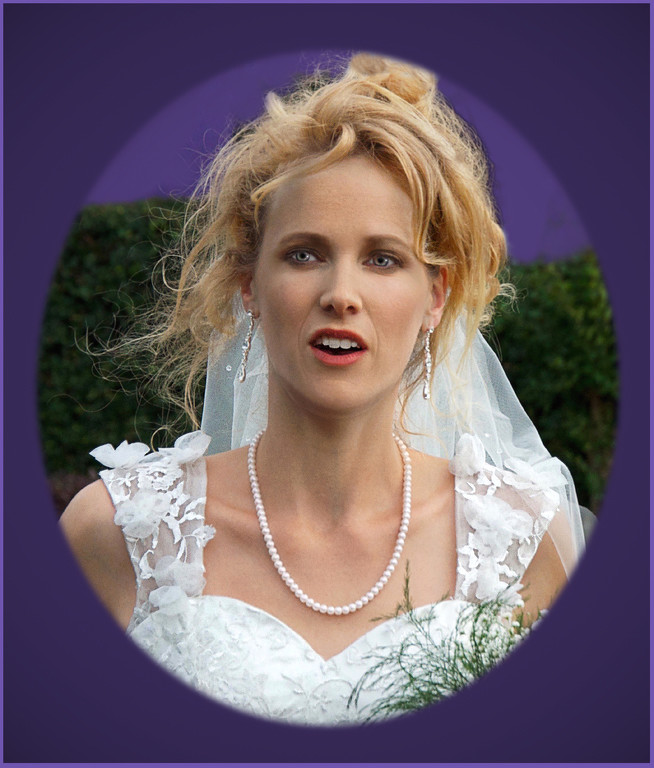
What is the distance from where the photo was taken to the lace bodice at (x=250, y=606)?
235 cm

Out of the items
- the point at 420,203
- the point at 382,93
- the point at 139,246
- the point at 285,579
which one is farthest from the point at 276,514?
the point at 139,246

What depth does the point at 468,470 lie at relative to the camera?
8.91ft

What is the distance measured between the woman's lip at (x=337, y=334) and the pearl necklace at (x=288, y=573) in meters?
0.59

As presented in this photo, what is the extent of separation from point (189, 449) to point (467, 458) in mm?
842

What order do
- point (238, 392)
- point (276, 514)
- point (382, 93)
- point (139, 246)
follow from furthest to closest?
point (139, 246)
point (238, 392)
point (276, 514)
point (382, 93)

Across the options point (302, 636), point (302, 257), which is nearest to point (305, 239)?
point (302, 257)

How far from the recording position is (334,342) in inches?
87.7

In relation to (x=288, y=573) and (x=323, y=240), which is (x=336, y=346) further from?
(x=288, y=573)

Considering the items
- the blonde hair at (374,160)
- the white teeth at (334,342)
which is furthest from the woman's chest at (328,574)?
the white teeth at (334,342)

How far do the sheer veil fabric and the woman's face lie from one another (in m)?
0.54

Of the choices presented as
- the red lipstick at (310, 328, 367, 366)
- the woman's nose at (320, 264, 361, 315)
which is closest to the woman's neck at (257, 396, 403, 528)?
the red lipstick at (310, 328, 367, 366)

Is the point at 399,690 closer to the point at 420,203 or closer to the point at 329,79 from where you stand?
the point at 420,203

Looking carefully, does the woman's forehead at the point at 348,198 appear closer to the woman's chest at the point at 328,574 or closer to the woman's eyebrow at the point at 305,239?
the woman's eyebrow at the point at 305,239

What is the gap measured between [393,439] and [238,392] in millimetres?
566
